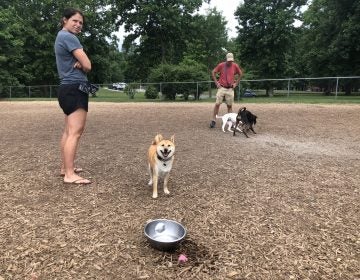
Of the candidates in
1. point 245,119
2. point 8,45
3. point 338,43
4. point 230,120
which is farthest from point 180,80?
point 338,43

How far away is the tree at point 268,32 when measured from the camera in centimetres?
3506

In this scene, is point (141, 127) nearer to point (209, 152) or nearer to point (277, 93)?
point (209, 152)

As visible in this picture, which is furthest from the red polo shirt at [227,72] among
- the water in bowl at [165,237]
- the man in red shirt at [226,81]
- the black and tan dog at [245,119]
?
the water in bowl at [165,237]

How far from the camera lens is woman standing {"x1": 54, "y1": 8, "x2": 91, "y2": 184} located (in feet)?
13.0

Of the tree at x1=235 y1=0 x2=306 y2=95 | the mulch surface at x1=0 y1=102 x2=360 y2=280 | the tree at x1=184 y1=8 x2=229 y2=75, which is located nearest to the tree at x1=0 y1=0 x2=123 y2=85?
the tree at x1=184 y1=8 x2=229 y2=75

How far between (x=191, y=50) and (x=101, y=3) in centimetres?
1088

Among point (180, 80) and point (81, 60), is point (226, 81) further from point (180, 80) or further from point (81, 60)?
point (180, 80)

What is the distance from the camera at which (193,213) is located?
11.5ft

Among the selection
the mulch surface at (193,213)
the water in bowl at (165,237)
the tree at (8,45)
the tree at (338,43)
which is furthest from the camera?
the tree at (338,43)

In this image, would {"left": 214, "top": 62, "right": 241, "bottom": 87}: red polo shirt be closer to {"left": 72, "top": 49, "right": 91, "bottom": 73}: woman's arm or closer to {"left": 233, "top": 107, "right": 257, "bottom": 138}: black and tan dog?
{"left": 233, "top": 107, "right": 257, "bottom": 138}: black and tan dog

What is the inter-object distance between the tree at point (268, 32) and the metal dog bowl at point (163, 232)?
35.0 m

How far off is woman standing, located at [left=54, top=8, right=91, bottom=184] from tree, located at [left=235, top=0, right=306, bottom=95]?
1329 inches

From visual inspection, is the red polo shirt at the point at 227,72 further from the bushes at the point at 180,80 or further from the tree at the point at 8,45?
the tree at the point at 8,45

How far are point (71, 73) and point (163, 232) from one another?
215 centimetres
